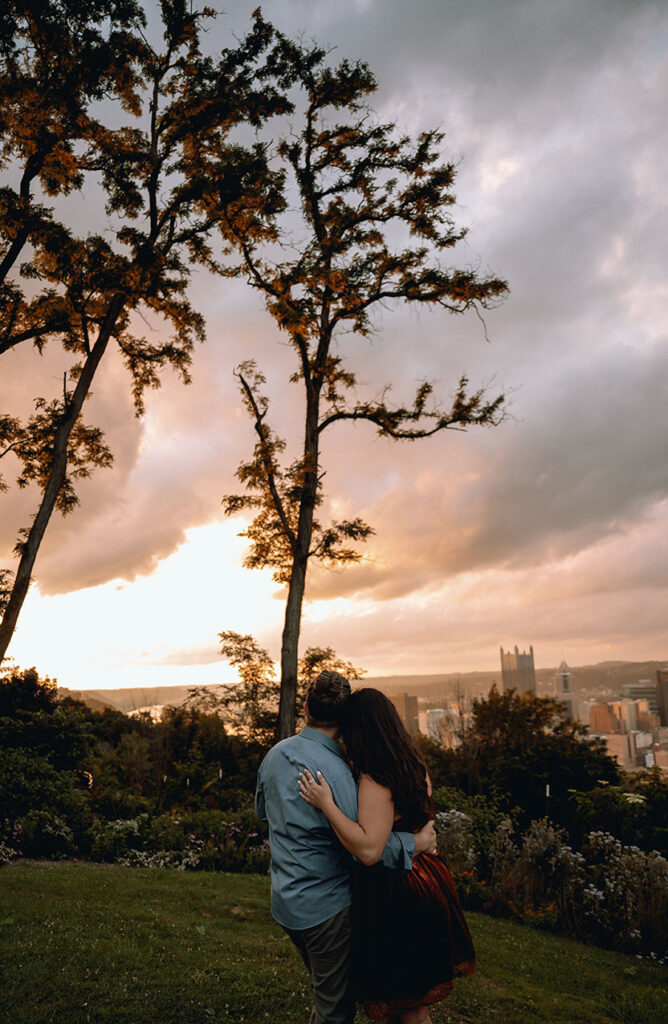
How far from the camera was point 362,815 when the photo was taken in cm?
235

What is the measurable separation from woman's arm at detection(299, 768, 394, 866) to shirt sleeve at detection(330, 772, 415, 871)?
0.05 metres

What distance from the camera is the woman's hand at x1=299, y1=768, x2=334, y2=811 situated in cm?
234

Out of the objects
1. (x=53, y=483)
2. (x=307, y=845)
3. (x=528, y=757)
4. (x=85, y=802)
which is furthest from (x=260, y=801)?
(x=528, y=757)

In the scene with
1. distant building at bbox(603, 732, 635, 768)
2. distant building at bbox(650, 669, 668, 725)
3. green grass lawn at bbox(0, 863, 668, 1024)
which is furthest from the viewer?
distant building at bbox(650, 669, 668, 725)

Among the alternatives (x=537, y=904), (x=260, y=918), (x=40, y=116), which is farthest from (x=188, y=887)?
(x=40, y=116)

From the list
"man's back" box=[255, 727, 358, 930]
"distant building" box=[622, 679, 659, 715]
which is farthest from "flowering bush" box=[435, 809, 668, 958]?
"distant building" box=[622, 679, 659, 715]

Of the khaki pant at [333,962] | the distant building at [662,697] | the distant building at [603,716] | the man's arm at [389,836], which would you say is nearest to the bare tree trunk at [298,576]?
the khaki pant at [333,962]

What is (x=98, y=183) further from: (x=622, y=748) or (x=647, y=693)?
(x=647, y=693)

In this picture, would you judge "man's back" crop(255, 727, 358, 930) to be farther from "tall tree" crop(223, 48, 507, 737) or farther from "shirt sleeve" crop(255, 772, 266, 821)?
"tall tree" crop(223, 48, 507, 737)

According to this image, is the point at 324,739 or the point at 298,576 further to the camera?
the point at 298,576

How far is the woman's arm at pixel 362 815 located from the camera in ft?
7.50

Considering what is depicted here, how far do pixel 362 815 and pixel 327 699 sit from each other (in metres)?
0.47

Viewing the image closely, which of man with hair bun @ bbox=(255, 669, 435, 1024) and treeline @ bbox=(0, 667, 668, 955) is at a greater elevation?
man with hair bun @ bbox=(255, 669, 435, 1024)

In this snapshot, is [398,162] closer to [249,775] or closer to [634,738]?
[249,775]
